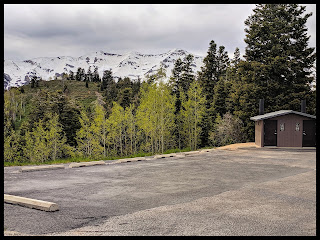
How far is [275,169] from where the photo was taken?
489 inches

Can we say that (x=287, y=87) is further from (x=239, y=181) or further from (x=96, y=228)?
(x=96, y=228)

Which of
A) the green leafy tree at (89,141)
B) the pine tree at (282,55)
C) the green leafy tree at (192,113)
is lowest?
the green leafy tree at (89,141)

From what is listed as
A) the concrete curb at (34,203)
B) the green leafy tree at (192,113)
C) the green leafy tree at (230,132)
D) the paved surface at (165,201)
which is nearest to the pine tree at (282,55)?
the green leafy tree at (230,132)

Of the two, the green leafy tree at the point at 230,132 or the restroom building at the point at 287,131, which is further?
the green leafy tree at the point at 230,132

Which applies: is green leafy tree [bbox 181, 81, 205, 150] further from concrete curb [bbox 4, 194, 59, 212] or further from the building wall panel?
concrete curb [bbox 4, 194, 59, 212]

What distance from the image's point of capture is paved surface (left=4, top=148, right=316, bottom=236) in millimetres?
5250

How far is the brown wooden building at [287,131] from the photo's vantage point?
21531mm

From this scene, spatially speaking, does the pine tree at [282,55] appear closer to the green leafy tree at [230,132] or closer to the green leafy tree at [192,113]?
the green leafy tree at [230,132]

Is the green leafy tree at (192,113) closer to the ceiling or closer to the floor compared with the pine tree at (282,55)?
closer to the floor

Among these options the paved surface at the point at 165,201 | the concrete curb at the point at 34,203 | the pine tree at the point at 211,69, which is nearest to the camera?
the paved surface at the point at 165,201

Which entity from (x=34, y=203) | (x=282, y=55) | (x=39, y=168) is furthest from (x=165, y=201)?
(x=282, y=55)

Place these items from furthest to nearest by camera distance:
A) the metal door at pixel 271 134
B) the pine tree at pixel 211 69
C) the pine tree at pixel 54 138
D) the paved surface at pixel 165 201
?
the pine tree at pixel 211 69 < the pine tree at pixel 54 138 < the metal door at pixel 271 134 < the paved surface at pixel 165 201
